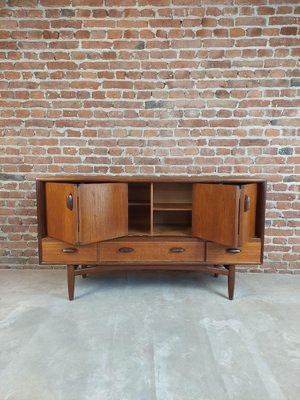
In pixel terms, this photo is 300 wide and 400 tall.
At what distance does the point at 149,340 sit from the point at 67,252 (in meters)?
0.86

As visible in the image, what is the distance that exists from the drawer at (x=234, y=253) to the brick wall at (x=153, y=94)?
0.62m

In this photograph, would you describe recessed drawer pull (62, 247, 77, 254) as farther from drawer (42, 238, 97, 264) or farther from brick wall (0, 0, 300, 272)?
brick wall (0, 0, 300, 272)

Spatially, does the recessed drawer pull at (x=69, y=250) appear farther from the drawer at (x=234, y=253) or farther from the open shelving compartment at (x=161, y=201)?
the drawer at (x=234, y=253)

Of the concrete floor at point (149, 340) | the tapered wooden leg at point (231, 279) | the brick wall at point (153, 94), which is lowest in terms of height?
the concrete floor at point (149, 340)

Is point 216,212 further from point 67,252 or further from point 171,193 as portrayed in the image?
point 67,252

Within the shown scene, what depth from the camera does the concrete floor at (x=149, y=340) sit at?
129cm

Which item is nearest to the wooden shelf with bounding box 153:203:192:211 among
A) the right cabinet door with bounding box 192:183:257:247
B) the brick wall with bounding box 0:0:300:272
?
the right cabinet door with bounding box 192:183:257:247

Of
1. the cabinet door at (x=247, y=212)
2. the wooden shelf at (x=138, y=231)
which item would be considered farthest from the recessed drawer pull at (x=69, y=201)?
the cabinet door at (x=247, y=212)

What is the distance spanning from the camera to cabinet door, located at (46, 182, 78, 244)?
6.11ft

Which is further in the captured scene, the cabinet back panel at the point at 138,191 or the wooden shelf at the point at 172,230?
the cabinet back panel at the point at 138,191

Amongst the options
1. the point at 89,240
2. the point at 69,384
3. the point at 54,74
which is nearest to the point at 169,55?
the point at 54,74

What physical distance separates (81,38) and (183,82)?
97 centimetres

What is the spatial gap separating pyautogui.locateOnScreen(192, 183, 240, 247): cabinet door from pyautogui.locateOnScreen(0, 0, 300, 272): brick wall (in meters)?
0.61

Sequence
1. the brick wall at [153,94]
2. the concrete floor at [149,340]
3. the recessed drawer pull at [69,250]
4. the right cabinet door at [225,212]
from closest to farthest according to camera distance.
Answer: the concrete floor at [149,340], the right cabinet door at [225,212], the recessed drawer pull at [69,250], the brick wall at [153,94]
